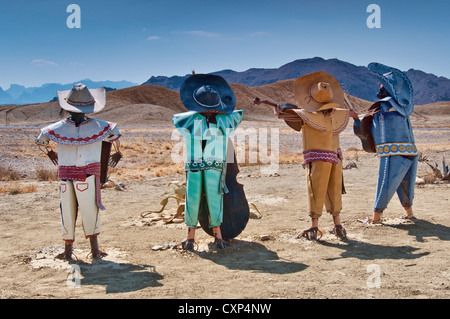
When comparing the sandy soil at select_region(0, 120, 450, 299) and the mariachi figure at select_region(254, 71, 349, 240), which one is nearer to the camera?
the sandy soil at select_region(0, 120, 450, 299)

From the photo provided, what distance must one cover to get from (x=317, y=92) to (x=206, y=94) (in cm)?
165

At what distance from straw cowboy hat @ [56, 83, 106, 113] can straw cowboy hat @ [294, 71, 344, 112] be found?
2.88 m

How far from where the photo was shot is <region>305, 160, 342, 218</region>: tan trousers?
6898mm

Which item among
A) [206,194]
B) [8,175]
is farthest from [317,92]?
[8,175]

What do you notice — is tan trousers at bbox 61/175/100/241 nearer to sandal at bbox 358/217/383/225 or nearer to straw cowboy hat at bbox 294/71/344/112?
straw cowboy hat at bbox 294/71/344/112

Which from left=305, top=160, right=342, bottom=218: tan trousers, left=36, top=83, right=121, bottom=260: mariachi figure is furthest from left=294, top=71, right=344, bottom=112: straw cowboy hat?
left=36, top=83, right=121, bottom=260: mariachi figure

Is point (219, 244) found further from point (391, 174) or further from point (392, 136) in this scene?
point (392, 136)

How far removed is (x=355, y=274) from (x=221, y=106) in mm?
2852

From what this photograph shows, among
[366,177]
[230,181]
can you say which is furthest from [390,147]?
[366,177]

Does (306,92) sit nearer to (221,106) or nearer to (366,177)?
(221,106)

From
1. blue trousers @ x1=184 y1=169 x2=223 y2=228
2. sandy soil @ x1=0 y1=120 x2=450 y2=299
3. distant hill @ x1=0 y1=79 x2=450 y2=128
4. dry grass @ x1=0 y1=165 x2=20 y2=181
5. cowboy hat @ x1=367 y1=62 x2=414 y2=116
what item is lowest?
sandy soil @ x1=0 y1=120 x2=450 y2=299

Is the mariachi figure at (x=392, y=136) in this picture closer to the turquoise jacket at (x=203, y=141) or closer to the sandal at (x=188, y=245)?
the turquoise jacket at (x=203, y=141)

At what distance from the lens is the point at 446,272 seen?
532 cm

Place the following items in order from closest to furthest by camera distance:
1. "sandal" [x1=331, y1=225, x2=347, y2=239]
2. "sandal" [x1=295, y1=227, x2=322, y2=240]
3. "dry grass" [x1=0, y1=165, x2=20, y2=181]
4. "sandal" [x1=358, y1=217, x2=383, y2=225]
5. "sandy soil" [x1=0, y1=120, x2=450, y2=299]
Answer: "sandy soil" [x1=0, y1=120, x2=450, y2=299] < "sandal" [x1=295, y1=227, x2=322, y2=240] < "sandal" [x1=331, y1=225, x2=347, y2=239] < "sandal" [x1=358, y1=217, x2=383, y2=225] < "dry grass" [x1=0, y1=165, x2=20, y2=181]
